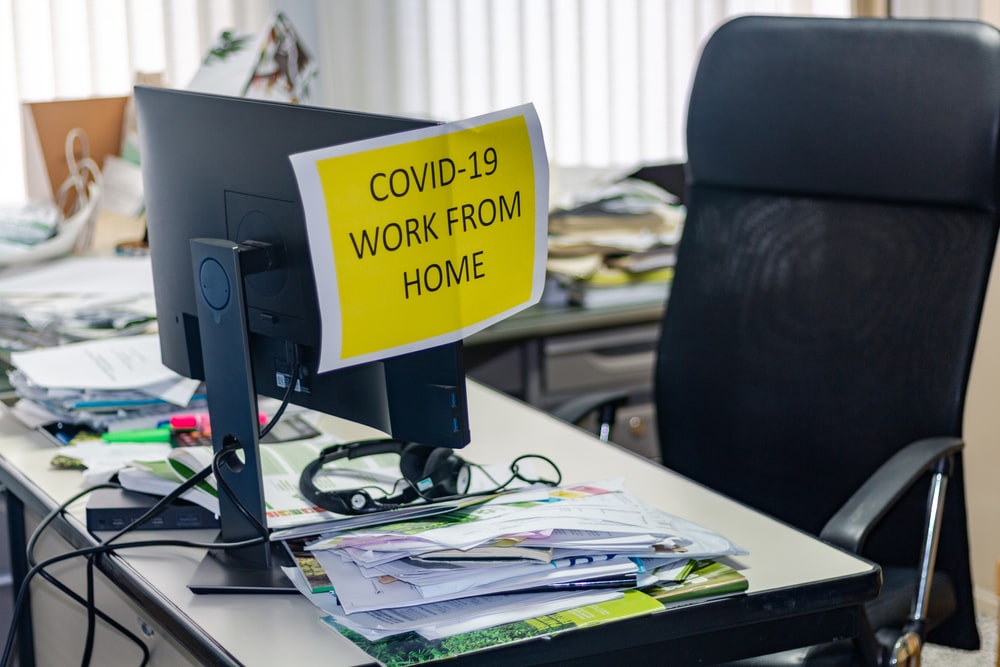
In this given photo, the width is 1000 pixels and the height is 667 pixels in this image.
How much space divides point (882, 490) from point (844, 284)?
335 mm

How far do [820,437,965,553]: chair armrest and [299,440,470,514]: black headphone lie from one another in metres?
0.40

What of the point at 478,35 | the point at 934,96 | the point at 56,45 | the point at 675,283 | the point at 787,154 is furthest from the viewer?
the point at 478,35

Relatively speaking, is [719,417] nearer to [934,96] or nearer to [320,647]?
[934,96]

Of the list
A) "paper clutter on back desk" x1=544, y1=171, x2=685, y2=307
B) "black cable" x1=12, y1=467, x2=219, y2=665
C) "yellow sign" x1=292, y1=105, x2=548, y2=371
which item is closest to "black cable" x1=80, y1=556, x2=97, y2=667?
"black cable" x1=12, y1=467, x2=219, y2=665

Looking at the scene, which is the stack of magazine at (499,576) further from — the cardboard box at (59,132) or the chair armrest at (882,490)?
the cardboard box at (59,132)

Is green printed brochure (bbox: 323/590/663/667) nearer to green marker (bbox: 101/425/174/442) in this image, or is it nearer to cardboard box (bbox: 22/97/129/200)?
green marker (bbox: 101/425/174/442)

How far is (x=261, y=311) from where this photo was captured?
3.53 ft

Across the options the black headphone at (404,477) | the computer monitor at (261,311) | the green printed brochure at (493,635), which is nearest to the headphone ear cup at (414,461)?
the black headphone at (404,477)

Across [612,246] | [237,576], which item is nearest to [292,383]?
[237,576]

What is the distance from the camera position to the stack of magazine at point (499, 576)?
35.5 inches

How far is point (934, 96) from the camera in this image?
4.74 ft

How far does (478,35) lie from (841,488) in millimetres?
1587

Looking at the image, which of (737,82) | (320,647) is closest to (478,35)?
(737,82)

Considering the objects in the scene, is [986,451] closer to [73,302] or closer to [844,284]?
[844,284]
